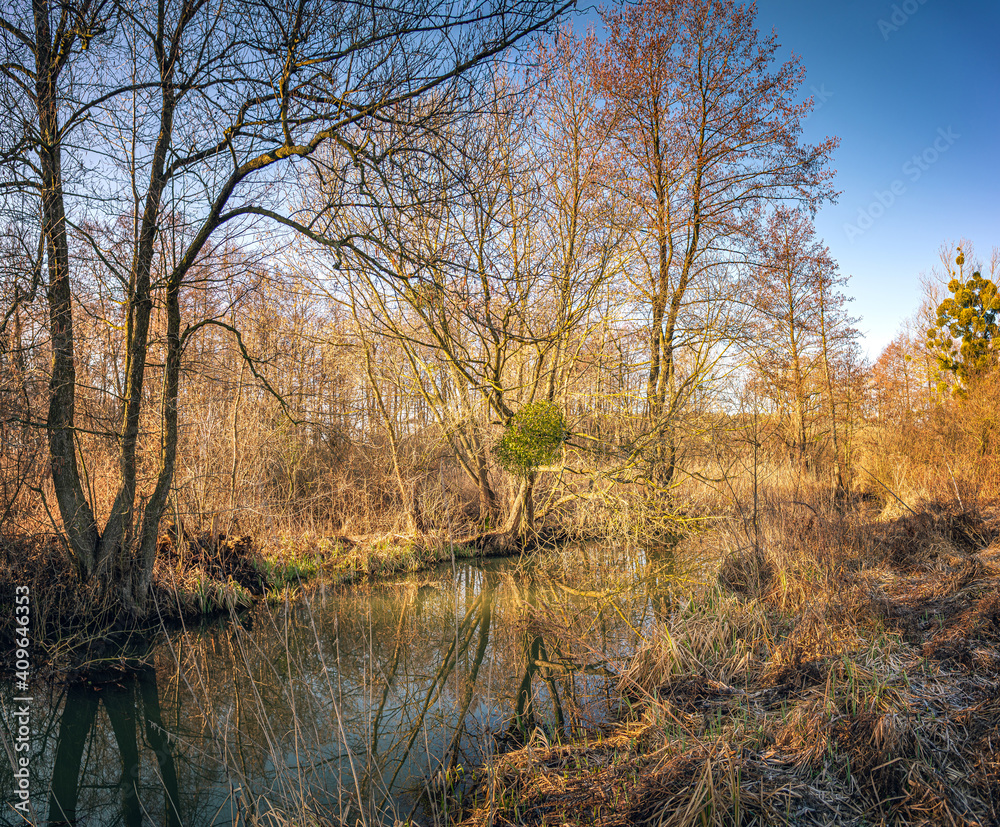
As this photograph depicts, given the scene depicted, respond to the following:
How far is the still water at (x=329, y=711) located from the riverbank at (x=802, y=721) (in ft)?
1.54

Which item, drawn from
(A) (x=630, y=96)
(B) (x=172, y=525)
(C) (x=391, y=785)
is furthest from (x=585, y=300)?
(C) (x=391, y=785)

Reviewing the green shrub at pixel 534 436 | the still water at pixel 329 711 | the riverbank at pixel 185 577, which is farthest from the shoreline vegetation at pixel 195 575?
the green shrub at pixel 534 436

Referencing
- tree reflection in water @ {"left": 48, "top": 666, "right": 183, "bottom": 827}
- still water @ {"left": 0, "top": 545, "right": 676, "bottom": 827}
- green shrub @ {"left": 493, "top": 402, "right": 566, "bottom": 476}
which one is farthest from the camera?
green shrub @ {"left": 493, "top": 402, "right": 566, "bottom": 476}

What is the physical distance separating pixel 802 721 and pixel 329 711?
11.4ft

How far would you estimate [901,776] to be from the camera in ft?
8.93

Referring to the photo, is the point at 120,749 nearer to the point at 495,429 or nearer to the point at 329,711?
the point at 329,711

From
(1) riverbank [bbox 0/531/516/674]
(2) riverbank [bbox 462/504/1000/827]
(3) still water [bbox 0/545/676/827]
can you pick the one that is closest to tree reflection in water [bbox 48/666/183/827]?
(3) still water [bbox 0/545/676/827]

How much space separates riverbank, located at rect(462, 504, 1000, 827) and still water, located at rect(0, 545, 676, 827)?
469 mm

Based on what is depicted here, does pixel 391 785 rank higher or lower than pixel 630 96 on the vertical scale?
lower

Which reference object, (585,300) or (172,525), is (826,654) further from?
(172,525)

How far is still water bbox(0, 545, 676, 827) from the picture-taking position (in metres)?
3.25

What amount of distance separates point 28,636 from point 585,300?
27.4 ft

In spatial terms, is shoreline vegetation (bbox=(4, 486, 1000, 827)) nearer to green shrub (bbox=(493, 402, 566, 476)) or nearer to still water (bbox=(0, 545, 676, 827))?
still water (bbox=(0, 545, 676, 827))

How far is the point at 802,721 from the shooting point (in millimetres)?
3201
